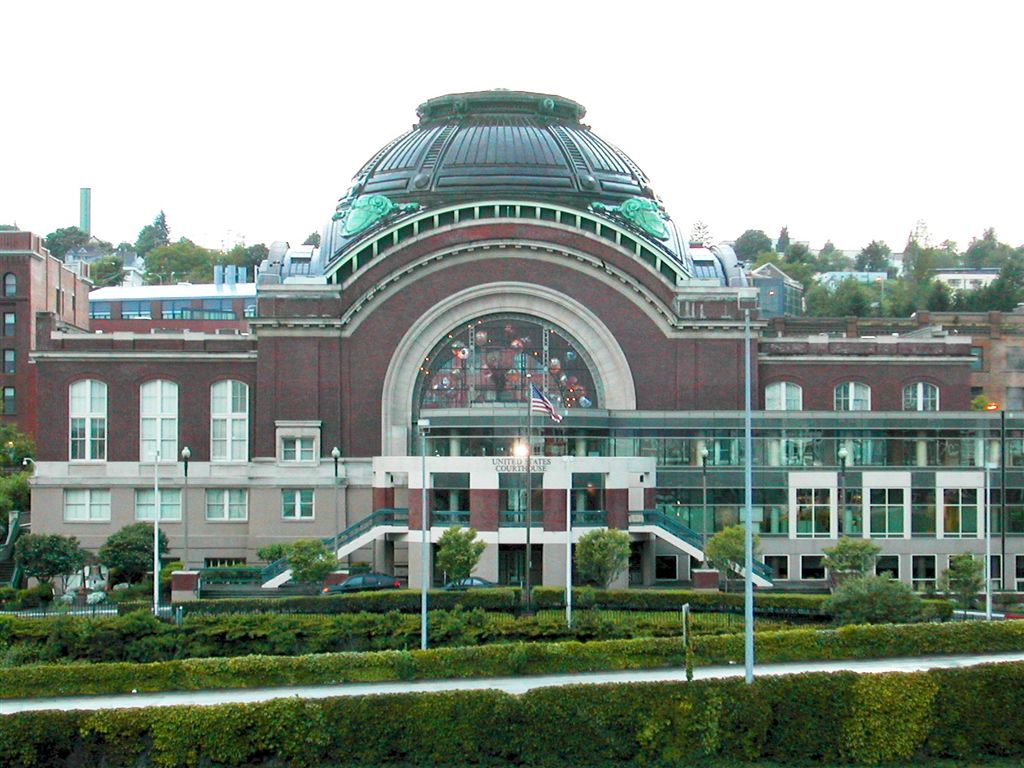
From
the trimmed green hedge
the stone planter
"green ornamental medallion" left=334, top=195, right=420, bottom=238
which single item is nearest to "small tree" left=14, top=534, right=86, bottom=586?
the trimmed green hedge

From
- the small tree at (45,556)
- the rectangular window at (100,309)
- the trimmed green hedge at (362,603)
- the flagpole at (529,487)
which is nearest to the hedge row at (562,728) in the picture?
the trimmed green hedge at (362,603)

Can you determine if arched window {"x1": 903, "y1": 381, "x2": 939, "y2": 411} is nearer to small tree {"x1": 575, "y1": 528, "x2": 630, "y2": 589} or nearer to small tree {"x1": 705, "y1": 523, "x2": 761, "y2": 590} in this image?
small tree {"x1": 705, "y1": 523, "x2": 761, "y2": 590}

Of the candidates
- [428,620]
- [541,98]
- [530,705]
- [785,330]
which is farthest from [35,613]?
[785,330]

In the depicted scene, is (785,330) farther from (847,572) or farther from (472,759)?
(472,759)

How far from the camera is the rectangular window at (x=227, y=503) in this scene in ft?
275

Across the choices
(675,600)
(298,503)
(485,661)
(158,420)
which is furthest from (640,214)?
(485,661)

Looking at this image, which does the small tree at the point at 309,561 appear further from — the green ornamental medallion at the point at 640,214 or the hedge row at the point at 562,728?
the hedge row at the point at 562,728

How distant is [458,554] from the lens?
6856cm

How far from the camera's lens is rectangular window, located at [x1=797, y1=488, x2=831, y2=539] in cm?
7956

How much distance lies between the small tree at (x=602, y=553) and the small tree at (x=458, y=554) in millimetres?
4120

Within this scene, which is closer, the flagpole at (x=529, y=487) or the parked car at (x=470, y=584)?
the flagpole at (x=529, y=487)

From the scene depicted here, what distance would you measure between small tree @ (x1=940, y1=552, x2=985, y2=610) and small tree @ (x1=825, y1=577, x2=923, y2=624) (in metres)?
6.50

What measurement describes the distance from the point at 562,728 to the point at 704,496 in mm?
31529

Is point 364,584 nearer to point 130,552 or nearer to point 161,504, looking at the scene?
point 130,552
